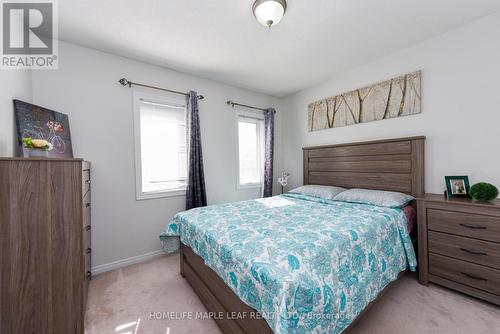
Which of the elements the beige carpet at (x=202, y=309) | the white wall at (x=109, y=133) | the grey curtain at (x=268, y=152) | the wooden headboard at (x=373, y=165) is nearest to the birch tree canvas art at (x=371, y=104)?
the wooden headboard at (x=373, y=165)

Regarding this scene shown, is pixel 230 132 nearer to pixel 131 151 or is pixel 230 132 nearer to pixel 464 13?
pixel 131 151

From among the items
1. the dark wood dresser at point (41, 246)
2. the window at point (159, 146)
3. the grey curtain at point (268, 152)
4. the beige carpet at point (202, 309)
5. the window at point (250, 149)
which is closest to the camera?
the dark wood dresser at point (41, 246)

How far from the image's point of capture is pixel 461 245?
5.83 ft

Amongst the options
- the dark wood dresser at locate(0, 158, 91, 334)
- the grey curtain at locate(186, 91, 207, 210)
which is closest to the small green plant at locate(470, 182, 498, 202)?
the grey curtain at locate(186, 91, 207, 210)

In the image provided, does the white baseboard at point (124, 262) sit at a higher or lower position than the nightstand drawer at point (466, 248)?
lower

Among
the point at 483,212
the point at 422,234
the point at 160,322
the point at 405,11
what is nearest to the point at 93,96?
the point at 160,322

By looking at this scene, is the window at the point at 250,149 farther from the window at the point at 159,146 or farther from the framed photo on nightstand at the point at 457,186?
the framed photo on nightstand at the point at 457,186

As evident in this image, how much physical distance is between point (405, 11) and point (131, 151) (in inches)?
128

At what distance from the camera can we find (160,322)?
158cm

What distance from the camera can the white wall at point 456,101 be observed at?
1.92m

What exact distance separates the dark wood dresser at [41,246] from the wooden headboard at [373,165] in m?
3.01

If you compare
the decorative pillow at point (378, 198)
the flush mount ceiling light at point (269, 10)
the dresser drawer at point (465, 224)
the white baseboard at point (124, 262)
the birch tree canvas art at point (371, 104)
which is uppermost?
the flush mount ceiling light at point (269, 10)

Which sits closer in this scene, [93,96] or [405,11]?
[405,11]

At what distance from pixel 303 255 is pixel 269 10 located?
1849 mm
